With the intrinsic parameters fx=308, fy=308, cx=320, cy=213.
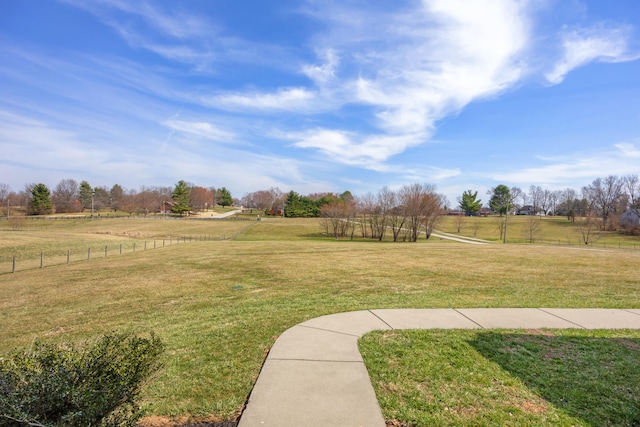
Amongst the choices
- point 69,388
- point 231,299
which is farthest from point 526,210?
point 69,388

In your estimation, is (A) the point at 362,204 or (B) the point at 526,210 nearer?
(A) the point at 362,204

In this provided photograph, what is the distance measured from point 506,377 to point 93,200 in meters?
113

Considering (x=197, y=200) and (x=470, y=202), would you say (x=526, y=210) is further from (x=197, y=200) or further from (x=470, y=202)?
(x=197, y=200)

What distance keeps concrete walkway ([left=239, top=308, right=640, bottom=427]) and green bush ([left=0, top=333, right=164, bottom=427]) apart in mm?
1041

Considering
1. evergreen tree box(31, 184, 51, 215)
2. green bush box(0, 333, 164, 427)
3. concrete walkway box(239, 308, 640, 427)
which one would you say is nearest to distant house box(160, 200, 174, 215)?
evergreen tree box(31, 184, 51, 215)

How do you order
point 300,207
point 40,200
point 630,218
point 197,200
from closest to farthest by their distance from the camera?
point 630,218 → point 40,200 → point 300,207 → point 197,200

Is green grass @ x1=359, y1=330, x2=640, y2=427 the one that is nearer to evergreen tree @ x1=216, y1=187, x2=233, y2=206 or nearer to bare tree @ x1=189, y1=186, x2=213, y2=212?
bare tree @ x1=189, y1=186, x2=213, y2=212

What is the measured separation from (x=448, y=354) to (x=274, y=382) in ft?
8.02

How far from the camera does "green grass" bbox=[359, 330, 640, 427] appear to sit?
298 centimetres

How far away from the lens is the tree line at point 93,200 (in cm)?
8919

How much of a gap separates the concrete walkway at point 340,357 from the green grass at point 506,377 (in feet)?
0.83

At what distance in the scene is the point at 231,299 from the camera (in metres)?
8.27

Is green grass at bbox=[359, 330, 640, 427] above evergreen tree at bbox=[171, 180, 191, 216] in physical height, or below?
below

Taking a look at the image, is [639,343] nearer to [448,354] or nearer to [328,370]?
[448,354]
